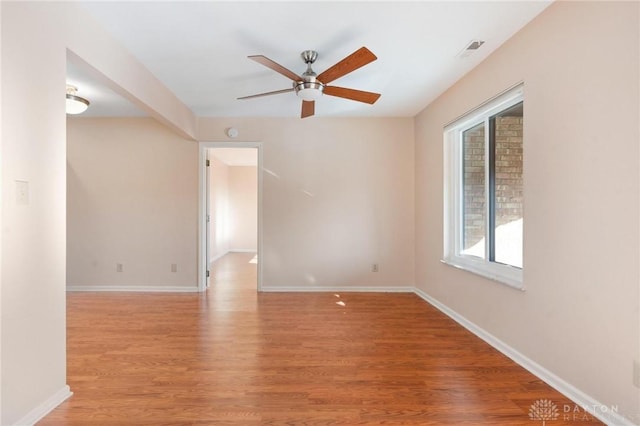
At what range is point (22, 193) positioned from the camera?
5.21ft

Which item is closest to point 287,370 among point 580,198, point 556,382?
point 556,382

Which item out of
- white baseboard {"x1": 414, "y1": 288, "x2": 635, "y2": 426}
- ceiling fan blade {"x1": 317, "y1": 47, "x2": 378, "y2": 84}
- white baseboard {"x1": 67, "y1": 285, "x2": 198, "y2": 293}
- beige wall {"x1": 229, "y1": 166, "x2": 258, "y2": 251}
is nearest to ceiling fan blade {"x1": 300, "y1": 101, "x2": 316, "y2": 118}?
ceiling fan blade {"x1": 317, "y1": 47, "x2": 378, "y2": 84}

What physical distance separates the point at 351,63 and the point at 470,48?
3.51ft

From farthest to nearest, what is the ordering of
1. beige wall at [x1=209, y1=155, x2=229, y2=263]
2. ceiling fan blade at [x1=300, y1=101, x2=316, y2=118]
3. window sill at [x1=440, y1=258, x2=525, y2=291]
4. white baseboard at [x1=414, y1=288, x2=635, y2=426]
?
beige wall at [x1=209, y1=155, x2=229, y2=263] < ceiling fan blade at [x1=300, y1=101, x2=316, y2=118] < window sill at [x1=440, y1=258, x2=525, y2=291] < white baseboard at [x1=414, y1=288, x2=635, y2=426]

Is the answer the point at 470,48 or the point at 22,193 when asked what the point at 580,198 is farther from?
the point at 22,193

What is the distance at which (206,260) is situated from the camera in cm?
454

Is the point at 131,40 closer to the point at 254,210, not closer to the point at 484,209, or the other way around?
the point at 484,209

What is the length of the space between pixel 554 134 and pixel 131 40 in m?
3.06

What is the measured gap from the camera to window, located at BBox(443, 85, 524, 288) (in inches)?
99.2

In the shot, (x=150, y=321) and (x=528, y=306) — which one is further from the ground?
(x=528, y=306)

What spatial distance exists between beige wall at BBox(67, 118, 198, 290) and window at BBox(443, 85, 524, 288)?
3.36m

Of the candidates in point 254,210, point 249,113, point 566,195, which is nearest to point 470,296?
point 566,195

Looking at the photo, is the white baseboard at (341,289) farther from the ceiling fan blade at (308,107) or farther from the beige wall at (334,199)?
the ceiling fan blade at (308,107)

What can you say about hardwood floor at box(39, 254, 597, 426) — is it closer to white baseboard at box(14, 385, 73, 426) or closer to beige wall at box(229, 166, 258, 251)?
white baseboard at box(14, 385, 73, 426)
